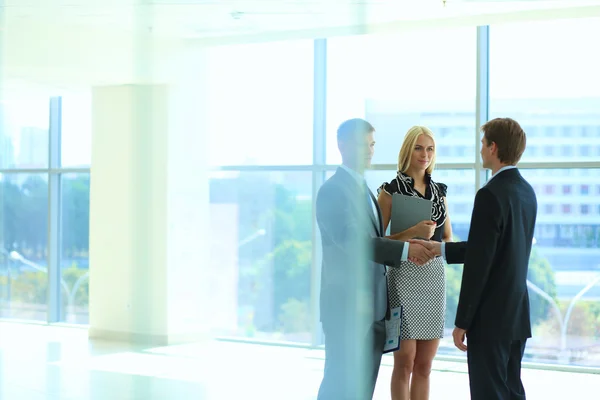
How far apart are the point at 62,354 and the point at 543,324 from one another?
407 cm

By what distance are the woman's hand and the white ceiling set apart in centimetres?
82

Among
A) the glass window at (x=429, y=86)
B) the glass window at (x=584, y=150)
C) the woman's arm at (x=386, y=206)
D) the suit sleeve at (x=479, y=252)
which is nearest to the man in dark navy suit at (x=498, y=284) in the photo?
the suit sleeve at (x=479, y=252)

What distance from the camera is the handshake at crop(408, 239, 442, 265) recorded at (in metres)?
3.00

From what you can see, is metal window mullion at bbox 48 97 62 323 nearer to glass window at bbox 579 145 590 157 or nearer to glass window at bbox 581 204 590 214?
glass window at bbox 579 145 590 157

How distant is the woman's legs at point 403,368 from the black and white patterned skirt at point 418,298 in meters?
0.04

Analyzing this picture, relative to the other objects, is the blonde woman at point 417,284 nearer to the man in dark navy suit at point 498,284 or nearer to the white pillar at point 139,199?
the man in dark navy suit at point 498,284

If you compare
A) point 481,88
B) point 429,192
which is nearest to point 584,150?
point 481,88

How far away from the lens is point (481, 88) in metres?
5.96

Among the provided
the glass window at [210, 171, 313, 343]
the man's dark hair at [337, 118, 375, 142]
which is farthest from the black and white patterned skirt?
the glass window at [210, 171, 313, 343]

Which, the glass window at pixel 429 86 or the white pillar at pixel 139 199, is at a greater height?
the glass window at pixel 429 86

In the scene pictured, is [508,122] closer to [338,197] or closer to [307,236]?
[338,197]

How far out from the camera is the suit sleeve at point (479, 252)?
8.50ft

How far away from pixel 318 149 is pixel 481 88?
2280 mm

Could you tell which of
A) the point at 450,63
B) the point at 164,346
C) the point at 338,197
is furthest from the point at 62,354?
the point at 450,63
